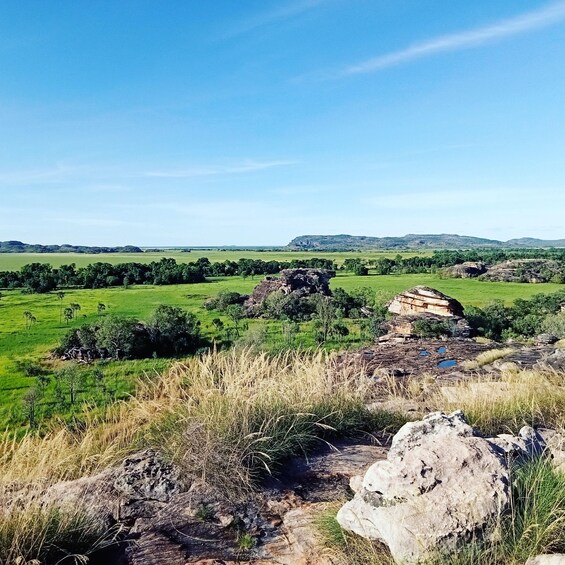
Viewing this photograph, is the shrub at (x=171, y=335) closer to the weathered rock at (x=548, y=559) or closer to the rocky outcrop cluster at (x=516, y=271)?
the weathered rock at (x=548, y=559)

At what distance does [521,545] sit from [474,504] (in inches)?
15.1

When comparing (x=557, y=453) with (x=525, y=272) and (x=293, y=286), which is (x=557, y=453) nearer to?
(x=293, y=286)

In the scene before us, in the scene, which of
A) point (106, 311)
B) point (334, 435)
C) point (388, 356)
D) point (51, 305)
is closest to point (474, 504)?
point (334, 435)

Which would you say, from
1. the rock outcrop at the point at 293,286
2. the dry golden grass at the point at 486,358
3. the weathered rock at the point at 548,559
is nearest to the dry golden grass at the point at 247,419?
the weathered rock at the point at 548,559

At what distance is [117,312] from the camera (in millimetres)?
69000

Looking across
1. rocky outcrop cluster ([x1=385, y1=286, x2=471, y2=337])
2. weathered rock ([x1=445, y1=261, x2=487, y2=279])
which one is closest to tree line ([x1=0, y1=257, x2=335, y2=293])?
weathered rock ([x1=445, y1=261, x2=487, y2=279])

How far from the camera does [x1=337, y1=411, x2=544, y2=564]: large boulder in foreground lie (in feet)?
12.0

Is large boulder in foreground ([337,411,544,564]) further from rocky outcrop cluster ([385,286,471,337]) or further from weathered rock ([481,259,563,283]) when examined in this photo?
weathered rock ([481,259,563,283])

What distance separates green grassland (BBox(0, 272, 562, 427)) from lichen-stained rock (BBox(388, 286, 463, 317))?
5432mm

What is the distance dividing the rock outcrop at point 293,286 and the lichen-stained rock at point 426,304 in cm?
2044

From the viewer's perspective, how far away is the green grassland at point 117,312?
3722 cm

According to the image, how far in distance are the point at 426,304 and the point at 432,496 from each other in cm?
4728

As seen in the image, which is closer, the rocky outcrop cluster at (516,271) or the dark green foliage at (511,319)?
the dark green foliage at (511,319)

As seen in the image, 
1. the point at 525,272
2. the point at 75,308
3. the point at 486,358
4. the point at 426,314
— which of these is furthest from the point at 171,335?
the point at 525,272
